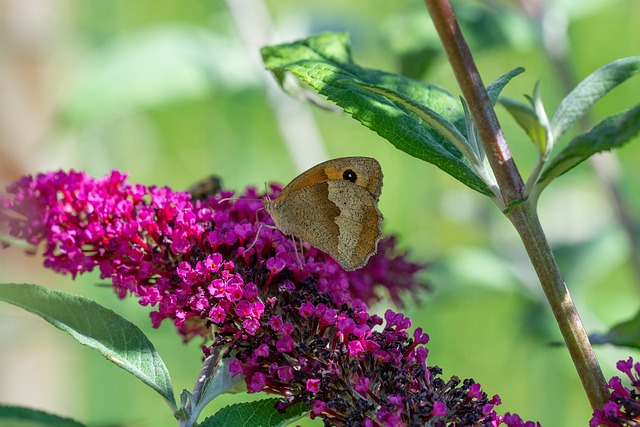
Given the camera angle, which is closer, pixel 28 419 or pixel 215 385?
pixel 28 419

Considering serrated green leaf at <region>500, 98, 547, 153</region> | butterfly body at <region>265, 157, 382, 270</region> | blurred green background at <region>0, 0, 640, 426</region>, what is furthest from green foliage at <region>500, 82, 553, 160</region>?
blurred green background at <region>0, 0, 640, 426</region>

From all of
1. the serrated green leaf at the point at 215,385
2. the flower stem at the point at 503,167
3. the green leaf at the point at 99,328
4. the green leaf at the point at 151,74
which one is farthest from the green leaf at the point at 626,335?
the green leaf at the point at 151,74

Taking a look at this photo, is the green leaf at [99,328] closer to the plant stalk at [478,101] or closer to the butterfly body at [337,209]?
the butterfly body at [337,209]

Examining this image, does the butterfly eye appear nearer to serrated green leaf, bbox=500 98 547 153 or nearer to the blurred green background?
serrated green leaf, bbox=500 98 547 153

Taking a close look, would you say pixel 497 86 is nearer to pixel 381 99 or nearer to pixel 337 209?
pixel 381 99

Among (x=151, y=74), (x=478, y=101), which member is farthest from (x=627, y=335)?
(x=151, y=74)

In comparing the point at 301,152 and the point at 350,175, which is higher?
the point at 301,152

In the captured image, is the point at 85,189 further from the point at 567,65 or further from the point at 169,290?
the point at 567,65

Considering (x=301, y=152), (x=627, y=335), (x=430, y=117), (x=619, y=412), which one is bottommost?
(x=619, y=412)
